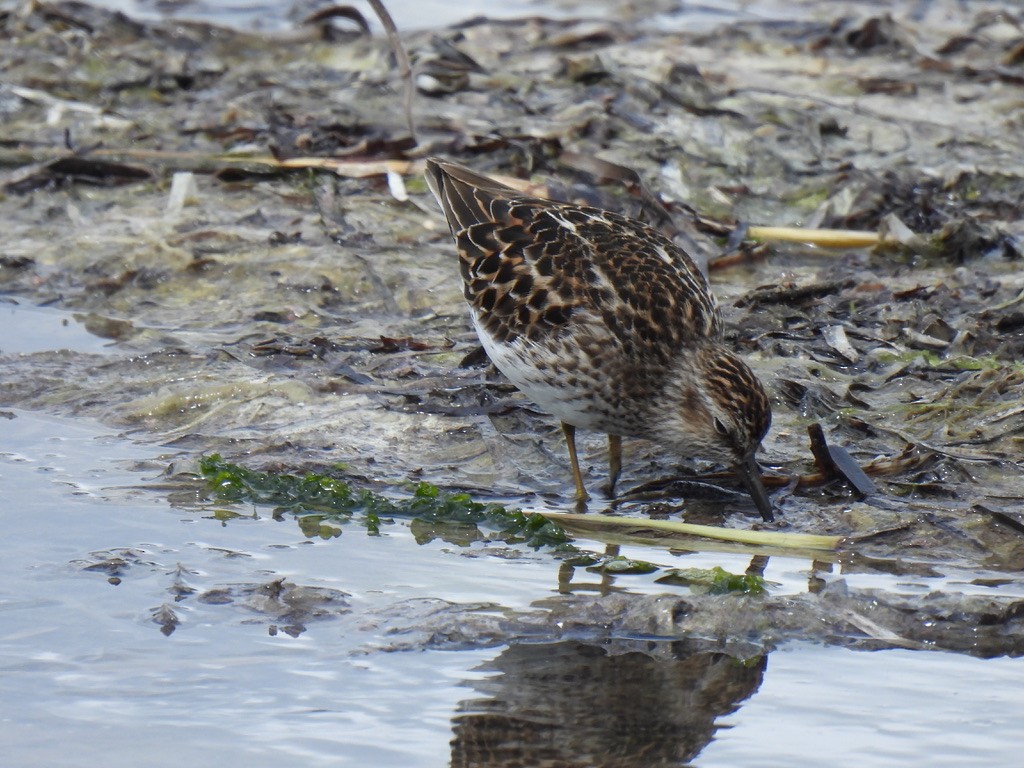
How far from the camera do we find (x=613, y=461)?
21.4 ft

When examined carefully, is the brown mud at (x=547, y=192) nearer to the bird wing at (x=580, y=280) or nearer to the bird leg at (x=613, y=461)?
the bird leg at (x=613, y=461)

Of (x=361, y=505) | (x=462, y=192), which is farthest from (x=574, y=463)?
(x=462, y=192)

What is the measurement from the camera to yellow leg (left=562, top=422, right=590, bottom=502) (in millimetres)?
6336

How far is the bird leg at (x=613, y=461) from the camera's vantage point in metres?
6.43

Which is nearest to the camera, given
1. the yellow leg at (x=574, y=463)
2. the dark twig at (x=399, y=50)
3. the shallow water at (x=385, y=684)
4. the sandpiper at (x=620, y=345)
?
the shallow water at (x=385, y=684)

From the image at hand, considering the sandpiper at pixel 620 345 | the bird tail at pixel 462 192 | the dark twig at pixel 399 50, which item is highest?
the dark twig at pixel 399 50

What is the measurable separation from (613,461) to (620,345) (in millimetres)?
606

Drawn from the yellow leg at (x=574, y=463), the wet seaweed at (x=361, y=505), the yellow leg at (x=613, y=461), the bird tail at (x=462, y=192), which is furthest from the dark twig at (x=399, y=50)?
the wet seaweed at (x=361, y=505)

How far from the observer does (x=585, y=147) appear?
1031cm

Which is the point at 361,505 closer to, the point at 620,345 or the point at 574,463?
the point at 574,463

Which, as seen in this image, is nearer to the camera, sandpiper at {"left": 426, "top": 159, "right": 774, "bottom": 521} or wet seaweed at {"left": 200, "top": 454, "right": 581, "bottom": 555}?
wet seaweed at {"left": 200, "top": 454, "right": 581, "bottom": 555}

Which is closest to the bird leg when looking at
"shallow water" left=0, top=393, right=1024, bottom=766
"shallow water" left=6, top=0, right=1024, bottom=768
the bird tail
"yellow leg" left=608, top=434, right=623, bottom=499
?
"yellow leg" left=608, top=434, right=623, bottom=499

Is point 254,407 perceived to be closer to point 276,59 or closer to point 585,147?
point 585,147

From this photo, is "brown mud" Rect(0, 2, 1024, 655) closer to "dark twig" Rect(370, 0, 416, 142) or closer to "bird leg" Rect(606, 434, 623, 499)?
"bird leg" Rect(606, 434, 623, 499)
